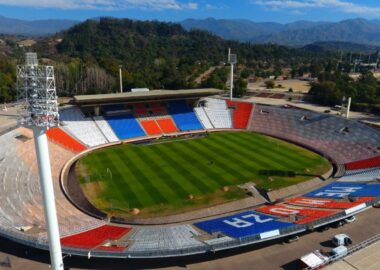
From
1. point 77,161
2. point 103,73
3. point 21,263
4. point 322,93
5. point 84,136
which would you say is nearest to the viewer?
point 21,263

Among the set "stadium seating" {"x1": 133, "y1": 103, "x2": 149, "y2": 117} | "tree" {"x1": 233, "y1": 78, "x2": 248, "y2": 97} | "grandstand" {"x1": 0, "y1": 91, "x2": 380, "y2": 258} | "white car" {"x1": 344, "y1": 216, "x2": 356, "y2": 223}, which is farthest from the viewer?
"tree" {"x1": 233, "y1": 78, "x2": 248, "y2": 97}

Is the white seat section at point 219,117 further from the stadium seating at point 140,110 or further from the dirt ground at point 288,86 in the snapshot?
the dirt ground at point 288,86

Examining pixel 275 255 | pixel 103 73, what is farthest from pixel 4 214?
pixel 103 73

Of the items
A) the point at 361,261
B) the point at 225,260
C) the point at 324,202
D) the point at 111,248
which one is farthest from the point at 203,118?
the point at 361,261

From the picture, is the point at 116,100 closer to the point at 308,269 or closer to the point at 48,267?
the point at 48,267

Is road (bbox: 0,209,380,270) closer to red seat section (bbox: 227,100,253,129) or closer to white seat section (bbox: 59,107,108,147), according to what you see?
white seat section (bbox: 59,107,108,147)

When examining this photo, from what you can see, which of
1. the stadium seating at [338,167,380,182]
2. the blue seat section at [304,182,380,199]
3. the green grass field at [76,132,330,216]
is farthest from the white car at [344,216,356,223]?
the green grass field at [76,132,330,216]

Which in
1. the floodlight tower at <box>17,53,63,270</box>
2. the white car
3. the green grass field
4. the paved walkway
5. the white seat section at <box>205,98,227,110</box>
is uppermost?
the floodlight tower at <box>17,53,63,270</box>

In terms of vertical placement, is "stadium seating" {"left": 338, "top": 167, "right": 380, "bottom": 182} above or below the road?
above

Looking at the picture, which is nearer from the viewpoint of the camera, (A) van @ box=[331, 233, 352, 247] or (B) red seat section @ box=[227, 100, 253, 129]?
(A) van @ box=[331, 233, 352, 247]
